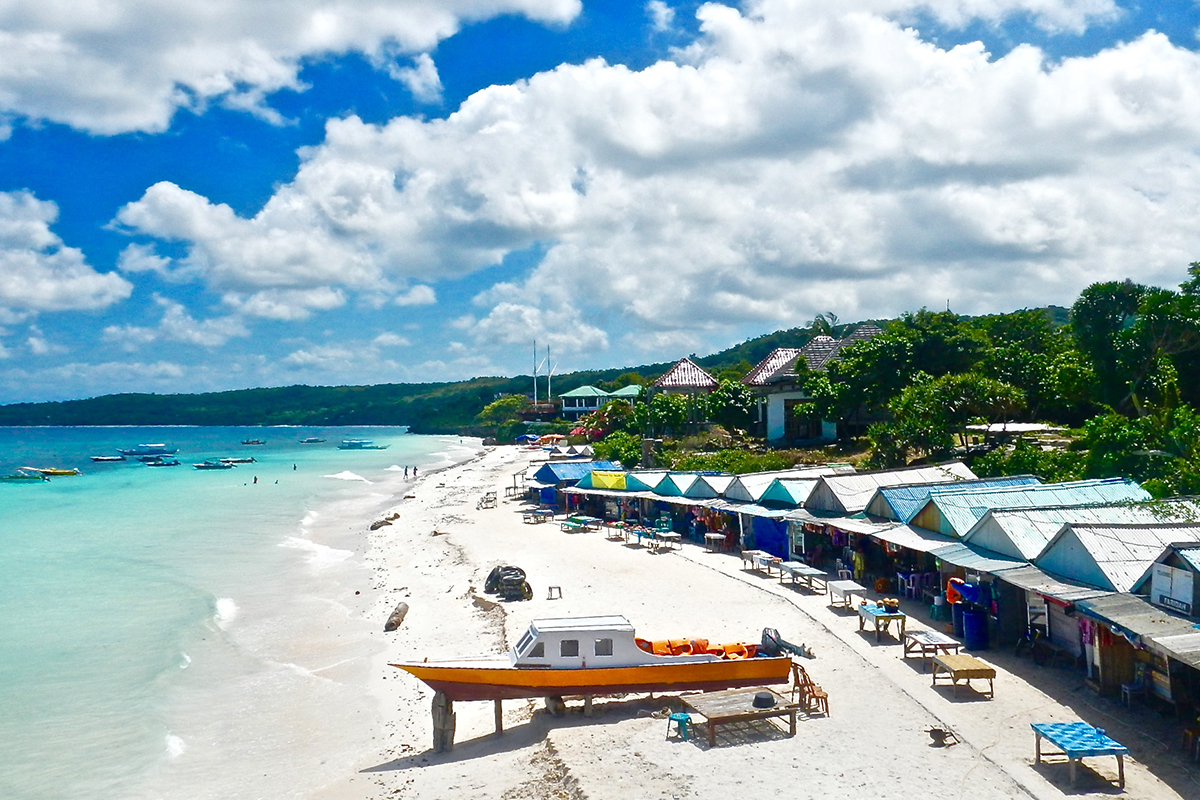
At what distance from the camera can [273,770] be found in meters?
12.8

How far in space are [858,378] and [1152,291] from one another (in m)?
12.0

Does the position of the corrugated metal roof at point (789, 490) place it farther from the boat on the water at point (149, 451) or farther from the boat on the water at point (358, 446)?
the boat on the water at point (149, 451)

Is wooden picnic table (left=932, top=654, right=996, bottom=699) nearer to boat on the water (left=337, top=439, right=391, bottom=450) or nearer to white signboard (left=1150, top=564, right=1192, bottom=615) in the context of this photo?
white signboard (left=1150, top=564, right=1192, bottom=615)

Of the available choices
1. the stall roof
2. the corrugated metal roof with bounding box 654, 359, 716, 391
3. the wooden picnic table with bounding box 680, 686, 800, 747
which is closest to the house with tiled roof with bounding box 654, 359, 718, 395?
the corrugated metal roof with bounding box 654, 359, 716, 391

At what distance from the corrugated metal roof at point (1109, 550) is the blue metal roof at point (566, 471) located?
80.8 ft

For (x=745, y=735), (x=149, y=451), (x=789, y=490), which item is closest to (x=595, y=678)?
(x=745, y=735)

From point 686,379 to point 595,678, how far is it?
45353 millimetres

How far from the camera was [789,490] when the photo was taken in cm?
2345

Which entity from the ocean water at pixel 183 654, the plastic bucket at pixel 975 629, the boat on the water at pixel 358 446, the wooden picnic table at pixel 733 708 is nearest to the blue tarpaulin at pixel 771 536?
the plastic bucket at pixel 975 629

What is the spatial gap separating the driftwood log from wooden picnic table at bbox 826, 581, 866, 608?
10.6m

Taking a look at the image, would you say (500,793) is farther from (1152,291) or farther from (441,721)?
(1152,291)

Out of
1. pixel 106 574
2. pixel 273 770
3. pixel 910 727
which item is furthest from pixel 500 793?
pixel 106 574

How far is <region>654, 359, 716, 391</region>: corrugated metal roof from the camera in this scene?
56531mm

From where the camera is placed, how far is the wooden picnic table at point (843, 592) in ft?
57.1
